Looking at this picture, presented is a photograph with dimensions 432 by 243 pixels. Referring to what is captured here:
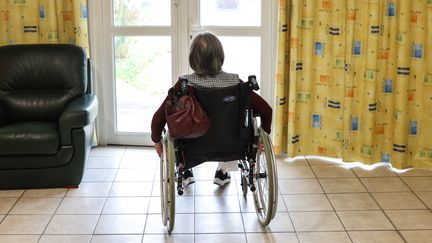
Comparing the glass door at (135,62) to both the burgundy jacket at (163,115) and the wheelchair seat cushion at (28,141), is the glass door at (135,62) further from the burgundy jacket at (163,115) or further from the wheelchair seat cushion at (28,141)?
the burgundy jacket at (163,115)

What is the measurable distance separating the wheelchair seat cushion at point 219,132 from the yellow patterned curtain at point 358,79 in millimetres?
1255

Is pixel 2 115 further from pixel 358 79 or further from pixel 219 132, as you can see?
pixel 358 79

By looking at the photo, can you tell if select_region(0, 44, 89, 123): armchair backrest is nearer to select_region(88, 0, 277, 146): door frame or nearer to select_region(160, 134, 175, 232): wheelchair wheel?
select_region(88, 0, 277, 146): door frame

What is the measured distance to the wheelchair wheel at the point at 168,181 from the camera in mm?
2896

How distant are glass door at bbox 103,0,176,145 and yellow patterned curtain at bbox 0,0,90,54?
8.5 inches

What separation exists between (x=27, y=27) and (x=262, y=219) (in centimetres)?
240

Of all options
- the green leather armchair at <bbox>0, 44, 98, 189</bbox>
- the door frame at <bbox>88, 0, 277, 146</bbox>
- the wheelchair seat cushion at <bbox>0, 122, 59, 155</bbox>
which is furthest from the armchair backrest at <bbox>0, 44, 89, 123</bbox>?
the wheelchair seat cushion at <bbox>0, 122, 59, 155</bbox>

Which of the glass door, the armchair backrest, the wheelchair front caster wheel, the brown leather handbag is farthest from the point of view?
the glass door

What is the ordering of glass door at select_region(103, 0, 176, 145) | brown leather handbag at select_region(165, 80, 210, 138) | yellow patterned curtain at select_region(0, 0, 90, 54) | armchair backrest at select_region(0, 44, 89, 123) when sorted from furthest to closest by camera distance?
glass door at select_region(103, 0, 176, 145)
yellow patterned curtain at select_region(0, 0, 90, 54)
armchair backrest at select_region(0, 44, 89, 123)
brown leather handbag at select_region(165, 80, 210, 138)

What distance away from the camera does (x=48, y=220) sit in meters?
3.30

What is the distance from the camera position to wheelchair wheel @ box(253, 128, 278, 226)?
9.68ft

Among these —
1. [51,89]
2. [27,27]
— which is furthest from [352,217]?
[27,27]

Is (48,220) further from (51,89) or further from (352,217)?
(352,217)

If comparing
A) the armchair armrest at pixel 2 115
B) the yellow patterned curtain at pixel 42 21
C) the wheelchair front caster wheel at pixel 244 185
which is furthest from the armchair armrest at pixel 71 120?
the wheelchair front caster wheel at pixel 244 185
